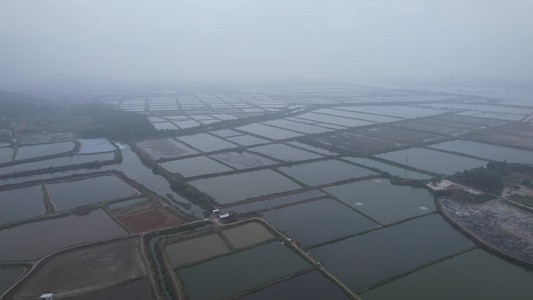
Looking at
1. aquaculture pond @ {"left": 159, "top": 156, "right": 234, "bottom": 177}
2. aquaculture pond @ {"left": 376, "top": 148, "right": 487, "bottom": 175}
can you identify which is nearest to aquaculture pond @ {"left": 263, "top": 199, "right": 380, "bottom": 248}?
aquaculture pond @ {"left": 159, "top": 156, "right": 234, "bottom": 177}

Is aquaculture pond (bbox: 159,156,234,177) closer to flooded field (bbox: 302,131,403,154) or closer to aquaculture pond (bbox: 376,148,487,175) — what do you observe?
flooded field (bbox: 302,131,403,154)

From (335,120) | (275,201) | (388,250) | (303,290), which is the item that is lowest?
(303,290)

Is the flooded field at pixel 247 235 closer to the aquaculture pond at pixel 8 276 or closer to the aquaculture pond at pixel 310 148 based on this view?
the aquaculture pond at pixel 8 276

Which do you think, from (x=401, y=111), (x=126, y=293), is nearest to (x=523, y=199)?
(x=126, y=293)

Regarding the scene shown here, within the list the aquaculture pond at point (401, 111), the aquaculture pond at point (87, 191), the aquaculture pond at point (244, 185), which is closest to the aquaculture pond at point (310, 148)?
the aquaculture pond at point (244, 185)

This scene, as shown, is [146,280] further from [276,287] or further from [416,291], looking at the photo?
[416,291]

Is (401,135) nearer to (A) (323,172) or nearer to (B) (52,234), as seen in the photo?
(A) (323,172)

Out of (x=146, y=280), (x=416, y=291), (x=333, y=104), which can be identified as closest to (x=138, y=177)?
(x=146, y=280)

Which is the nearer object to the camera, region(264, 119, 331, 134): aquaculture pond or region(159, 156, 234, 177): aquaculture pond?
region(159, 156, 234, 177): aquaculture pond
